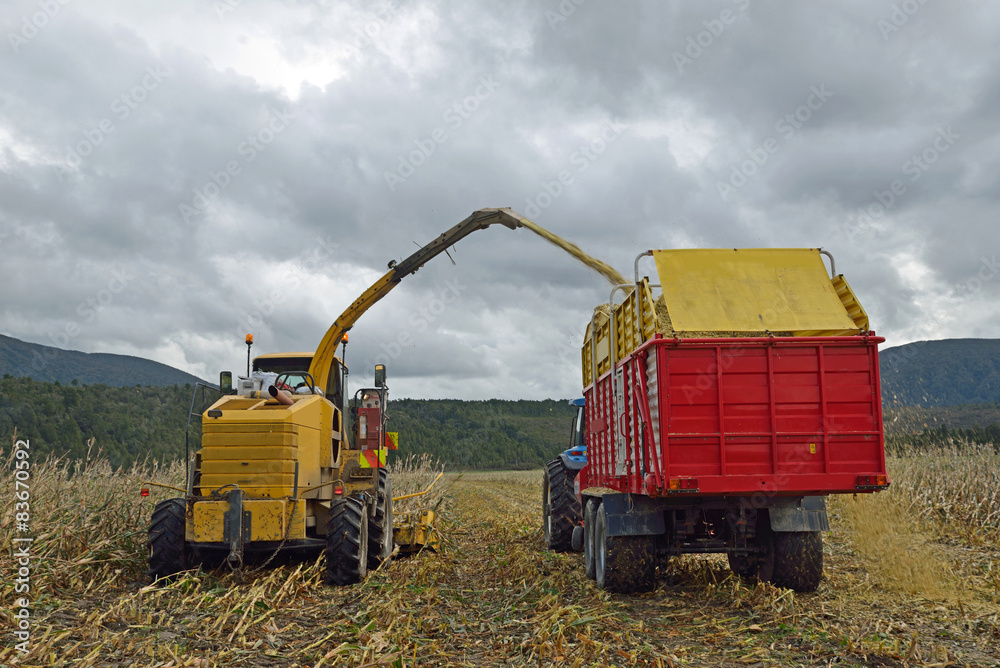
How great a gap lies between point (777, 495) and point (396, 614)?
145 inches

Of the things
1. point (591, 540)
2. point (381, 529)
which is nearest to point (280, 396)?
point (381, 529)

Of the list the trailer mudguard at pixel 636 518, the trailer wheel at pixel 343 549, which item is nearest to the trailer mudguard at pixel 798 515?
the trailer mudguard at pixel 636 518

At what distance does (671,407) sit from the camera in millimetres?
7070

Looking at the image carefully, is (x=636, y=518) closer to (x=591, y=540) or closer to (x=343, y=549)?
(x=591, y=540)

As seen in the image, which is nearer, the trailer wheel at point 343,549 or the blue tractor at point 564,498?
the trailer wheel at point 343,549

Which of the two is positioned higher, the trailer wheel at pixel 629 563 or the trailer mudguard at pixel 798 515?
the trailer mudguard at pixel 798 515

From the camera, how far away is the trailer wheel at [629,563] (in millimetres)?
7785

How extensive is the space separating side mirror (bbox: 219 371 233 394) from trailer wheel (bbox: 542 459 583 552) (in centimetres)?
478

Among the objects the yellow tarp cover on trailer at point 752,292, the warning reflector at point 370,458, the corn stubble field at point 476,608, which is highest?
the yellow tarp cover on trailer at point 752,292

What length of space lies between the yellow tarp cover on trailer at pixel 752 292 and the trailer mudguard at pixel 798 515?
1.67 metres

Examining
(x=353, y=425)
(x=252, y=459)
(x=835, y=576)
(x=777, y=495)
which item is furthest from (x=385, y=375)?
(x=835, y=576)

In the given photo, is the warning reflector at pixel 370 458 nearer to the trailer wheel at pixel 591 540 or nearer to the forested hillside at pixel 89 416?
the trailer wheel at pixel 591 540

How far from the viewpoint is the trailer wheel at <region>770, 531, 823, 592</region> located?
25.1 ft

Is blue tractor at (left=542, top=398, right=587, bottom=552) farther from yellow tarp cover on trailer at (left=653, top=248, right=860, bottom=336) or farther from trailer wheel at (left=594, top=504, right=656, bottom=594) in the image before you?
yellow tarp cover on trailer at (left=653, top=248, right=860, bottom=336)
